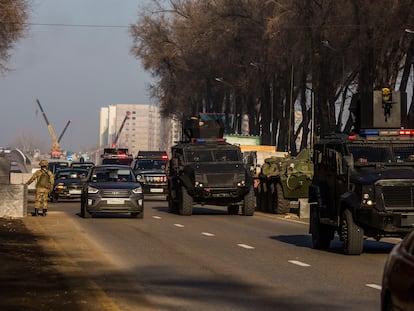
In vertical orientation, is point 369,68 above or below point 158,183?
above

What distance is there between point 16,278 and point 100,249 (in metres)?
6.24

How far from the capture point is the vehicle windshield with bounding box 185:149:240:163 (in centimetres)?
3706

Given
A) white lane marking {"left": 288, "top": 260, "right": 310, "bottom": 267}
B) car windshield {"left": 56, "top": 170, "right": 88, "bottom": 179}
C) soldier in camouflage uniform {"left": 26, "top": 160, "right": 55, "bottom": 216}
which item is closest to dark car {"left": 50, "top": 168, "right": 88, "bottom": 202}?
car windshield {"left": 56, "top": 170, "right": 88, "bottom": 179}

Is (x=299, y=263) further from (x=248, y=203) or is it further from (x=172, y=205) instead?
(x=172, y=205)

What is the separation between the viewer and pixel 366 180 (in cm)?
1972

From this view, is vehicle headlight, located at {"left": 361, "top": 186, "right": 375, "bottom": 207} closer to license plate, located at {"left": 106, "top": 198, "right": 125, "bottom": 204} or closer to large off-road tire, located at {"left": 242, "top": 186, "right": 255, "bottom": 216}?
license plate, located at {"left": 106, "top": 198, "right": 125, "bottom": 204}

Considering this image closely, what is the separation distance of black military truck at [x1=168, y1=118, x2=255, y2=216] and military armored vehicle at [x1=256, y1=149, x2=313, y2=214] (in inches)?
58.6

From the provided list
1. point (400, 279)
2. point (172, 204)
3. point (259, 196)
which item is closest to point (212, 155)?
point (172, 204)

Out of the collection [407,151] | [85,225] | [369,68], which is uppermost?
[369,68]

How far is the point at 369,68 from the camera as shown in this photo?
197 feet

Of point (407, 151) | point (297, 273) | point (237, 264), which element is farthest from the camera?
point (407, 151)

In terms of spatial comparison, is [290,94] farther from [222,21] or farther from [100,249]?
[100,249]

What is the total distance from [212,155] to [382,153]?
1640 cm

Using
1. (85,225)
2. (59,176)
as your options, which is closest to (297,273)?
(85,225)
